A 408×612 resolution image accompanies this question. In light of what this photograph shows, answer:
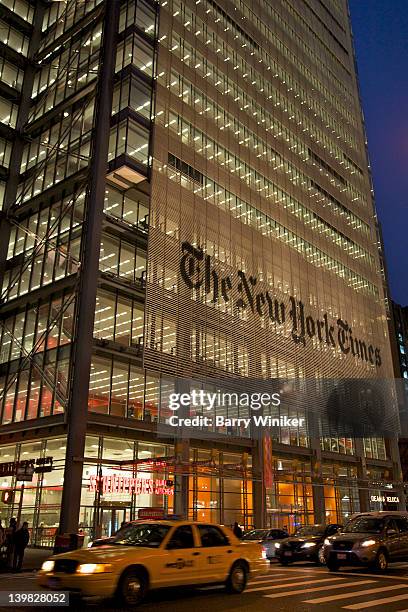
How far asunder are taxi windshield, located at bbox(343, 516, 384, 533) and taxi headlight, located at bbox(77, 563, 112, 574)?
10647 mm

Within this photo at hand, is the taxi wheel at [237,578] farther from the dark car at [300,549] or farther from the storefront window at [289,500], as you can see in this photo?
the storefront window at [289,500]

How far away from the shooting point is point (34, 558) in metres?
21.8

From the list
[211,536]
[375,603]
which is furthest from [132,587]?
[375,603]

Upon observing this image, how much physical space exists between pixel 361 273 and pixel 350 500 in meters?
23.9

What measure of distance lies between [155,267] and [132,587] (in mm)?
23157

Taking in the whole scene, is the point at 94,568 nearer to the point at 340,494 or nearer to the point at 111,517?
the point at 111,517

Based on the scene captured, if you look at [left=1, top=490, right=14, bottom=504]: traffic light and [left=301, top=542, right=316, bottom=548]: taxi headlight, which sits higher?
[left=1, top=490, right=14, bottom=504]: traffic light

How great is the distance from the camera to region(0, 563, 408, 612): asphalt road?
9.01 m

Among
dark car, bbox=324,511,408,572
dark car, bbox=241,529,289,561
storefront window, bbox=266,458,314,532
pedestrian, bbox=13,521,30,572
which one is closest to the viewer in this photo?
dark car, bbox=324,511,408,572

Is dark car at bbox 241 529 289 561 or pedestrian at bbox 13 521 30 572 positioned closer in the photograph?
pedestrian at bbox 13 521 30 572

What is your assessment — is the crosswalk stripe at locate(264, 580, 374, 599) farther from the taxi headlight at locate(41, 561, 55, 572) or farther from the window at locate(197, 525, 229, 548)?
the taxi headlight at locate(41, 561, 55, 572)

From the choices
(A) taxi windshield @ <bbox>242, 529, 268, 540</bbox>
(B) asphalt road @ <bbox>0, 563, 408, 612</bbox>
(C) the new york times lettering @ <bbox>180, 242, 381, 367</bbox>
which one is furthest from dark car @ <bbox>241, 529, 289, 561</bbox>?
(C) the new york times lettering @ <bbox>180, 242, 381, 367</bbox>

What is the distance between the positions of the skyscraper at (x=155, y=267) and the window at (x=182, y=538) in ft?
51.8

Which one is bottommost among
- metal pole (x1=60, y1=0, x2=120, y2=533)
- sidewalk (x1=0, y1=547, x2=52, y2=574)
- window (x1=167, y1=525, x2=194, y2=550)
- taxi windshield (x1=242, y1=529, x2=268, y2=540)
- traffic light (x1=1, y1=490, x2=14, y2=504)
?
sidewalk (x1=0, y1=547, x2=52, y2=574)
